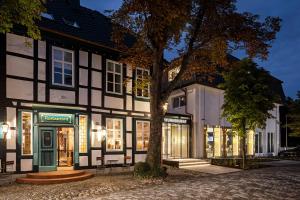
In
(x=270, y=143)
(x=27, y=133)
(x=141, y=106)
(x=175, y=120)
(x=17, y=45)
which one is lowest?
(x=270, y=143)

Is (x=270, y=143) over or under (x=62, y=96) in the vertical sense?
under

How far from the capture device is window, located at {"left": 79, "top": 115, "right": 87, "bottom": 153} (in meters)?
18.0

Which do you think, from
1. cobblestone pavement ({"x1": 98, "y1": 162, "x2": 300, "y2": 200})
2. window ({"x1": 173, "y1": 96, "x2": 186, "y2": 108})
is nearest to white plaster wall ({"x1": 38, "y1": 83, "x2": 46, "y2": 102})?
cobblestone pavement ({"x1": 98, "y1": 162, "x2": 300, "y2": 200})

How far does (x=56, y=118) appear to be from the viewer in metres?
16.8

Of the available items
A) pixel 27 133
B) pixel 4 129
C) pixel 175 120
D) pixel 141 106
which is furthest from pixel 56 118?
pixel 175 120

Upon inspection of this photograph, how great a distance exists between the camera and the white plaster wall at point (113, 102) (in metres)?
19.1

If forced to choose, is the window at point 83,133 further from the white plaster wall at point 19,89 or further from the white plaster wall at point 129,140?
the white plaster wall at point 19,89

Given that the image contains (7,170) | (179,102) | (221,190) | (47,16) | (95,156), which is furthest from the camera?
(179,102)

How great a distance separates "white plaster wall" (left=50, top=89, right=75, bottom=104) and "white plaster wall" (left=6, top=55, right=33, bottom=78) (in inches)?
57.1

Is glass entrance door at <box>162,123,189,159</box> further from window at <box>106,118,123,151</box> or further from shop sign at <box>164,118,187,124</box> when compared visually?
window at <box>106,118,123,151</box>

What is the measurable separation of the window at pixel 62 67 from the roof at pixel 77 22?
1.04 m

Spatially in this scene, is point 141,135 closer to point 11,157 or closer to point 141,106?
point 141,106

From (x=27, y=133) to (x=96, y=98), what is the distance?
428cm

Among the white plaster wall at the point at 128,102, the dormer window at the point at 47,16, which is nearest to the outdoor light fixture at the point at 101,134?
the white plaster wall at the point at 128,102
